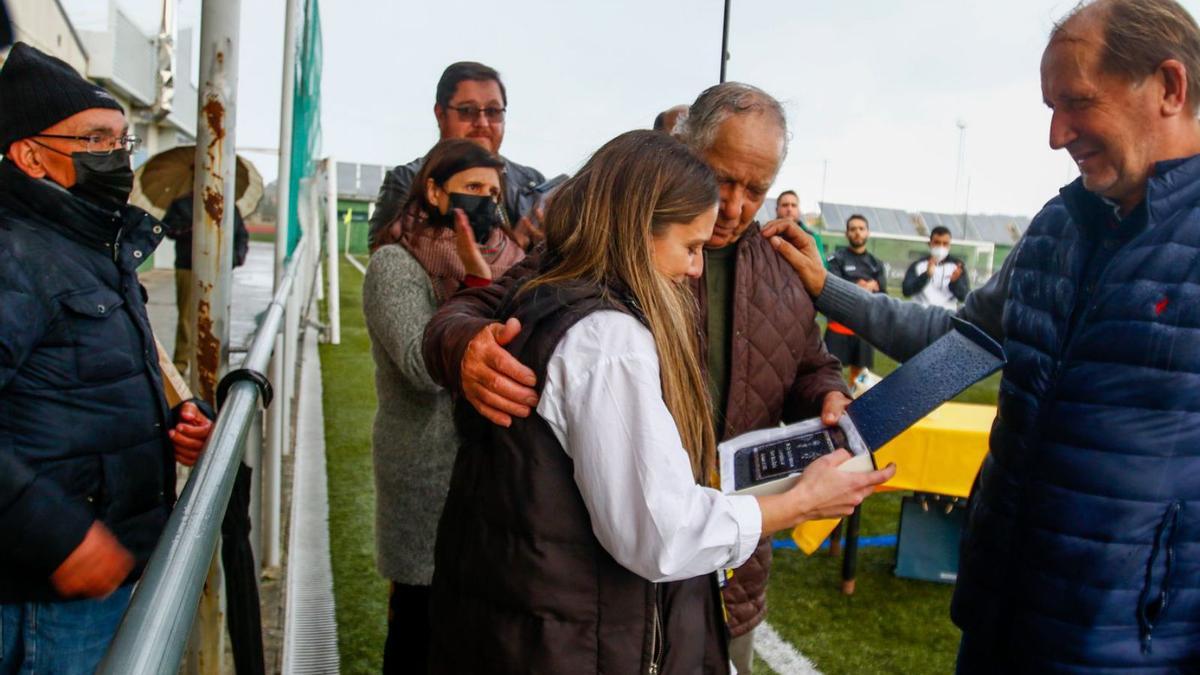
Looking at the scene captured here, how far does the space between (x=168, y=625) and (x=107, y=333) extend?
4.31 ft

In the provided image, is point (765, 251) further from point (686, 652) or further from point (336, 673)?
point (336, 673)

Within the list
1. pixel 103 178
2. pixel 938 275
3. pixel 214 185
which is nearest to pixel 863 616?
pixel 214 185

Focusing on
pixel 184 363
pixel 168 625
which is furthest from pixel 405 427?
pixel 184 363

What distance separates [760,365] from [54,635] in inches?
62.5

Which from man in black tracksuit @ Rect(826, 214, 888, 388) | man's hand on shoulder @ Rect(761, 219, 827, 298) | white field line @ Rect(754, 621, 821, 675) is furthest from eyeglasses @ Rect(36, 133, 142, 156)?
man in black tracksuit @ Rect(826, 214, 888, 388)

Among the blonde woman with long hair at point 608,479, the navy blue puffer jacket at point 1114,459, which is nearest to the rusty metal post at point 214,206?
the blonde woman with long hair at point 608,479

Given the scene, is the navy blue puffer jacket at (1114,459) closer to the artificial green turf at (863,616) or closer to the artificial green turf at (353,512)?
the artificial green turf at (863,616)

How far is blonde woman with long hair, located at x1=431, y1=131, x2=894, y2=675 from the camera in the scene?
4.51 ft

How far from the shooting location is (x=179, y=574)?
875mm

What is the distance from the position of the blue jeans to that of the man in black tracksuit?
28.4 feet

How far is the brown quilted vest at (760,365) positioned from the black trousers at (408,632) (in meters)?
0.92

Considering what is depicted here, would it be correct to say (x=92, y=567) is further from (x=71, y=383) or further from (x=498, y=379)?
(x=498, y=379)

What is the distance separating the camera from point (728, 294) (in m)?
2.25

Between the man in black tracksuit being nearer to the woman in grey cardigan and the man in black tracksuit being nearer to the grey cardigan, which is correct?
the woman in grey cardigan
